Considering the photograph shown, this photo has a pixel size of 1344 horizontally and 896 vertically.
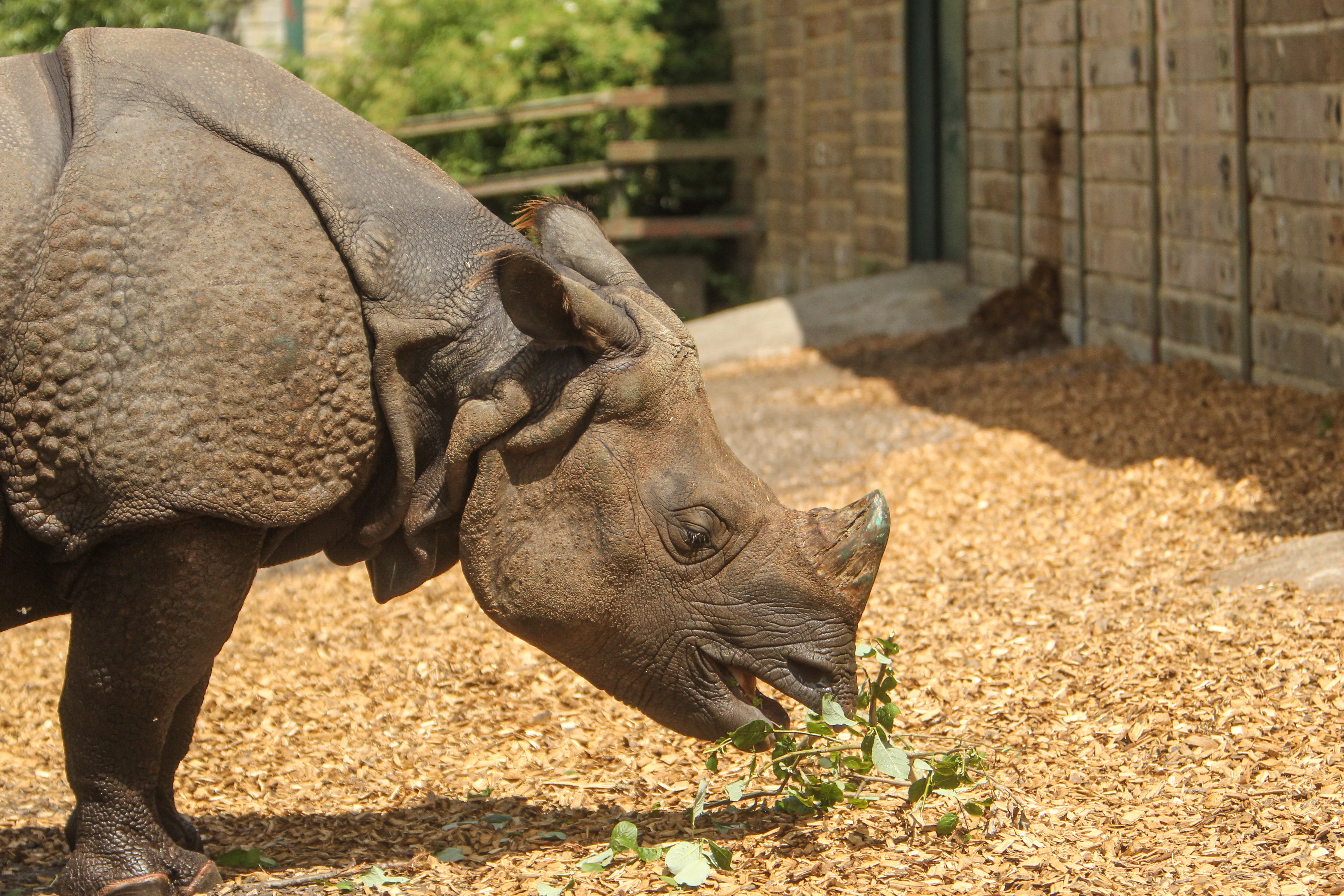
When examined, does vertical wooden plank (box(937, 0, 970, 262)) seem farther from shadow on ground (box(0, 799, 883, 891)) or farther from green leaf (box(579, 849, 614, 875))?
green leaf (box(579, 849, 614, 875))

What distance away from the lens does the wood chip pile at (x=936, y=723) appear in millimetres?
3383

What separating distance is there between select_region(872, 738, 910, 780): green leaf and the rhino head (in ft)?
0.72

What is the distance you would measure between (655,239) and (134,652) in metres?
13.9

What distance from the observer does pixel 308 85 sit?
3.43 meters

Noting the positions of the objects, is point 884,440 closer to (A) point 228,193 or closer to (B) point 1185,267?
(B) point 1185,267

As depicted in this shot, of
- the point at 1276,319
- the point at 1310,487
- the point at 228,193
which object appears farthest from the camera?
the point at 1276,319

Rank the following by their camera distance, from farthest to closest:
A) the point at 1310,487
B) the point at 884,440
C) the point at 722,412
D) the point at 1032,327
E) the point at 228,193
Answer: the point at 1032,327
the point at 722,412
the point at 884,440
the point at 1310,487
the point at 228,193

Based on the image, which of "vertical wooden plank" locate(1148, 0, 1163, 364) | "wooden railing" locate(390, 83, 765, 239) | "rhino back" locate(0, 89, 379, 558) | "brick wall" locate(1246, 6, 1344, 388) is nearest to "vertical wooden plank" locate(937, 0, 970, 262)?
"vertical wooden plank" locate(1148, 0, 1163, 364)

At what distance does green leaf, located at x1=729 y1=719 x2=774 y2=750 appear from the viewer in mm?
3320

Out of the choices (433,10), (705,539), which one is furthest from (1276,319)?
(433,10)

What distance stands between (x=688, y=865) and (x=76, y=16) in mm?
15308

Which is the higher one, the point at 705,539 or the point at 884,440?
the point at 705,539

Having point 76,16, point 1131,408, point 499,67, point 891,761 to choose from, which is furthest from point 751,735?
point 76,16

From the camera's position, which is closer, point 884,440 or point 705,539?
point 705,539
